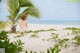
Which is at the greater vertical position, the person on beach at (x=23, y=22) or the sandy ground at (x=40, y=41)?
the person on beach at (x=23, y=22)

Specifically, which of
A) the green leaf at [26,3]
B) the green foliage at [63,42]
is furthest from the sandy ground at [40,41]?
the green leaf at [26,3]

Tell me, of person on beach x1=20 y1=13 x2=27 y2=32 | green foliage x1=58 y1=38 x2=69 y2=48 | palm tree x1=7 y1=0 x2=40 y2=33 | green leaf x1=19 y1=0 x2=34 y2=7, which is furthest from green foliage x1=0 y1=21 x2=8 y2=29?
green foliage x1=58 y1=38 x2=69 y2=48

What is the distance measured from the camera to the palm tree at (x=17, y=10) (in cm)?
320

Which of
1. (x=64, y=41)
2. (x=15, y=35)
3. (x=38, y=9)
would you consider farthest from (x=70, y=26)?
(x=15, y=35)

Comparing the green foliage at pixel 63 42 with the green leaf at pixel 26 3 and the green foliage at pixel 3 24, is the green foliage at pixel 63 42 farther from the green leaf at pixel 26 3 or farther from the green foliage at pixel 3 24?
the green foliage at pixel 3 24

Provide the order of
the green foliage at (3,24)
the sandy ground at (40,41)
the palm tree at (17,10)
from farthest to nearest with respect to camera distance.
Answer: the palm tree at (17,10)
the green foliage at (3,24)
the sandy ground at (40,41)

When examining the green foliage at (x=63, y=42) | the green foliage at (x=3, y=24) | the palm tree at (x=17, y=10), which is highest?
the palm tree at (x=17, y=10)

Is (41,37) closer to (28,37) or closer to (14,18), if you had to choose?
(28,37)

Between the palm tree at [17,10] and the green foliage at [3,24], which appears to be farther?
the palm tree at [17,10]

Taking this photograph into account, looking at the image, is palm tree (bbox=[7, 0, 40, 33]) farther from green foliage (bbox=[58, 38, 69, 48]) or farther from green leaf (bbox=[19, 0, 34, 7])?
green foliage (bbox=[58, 38, 69, 48])

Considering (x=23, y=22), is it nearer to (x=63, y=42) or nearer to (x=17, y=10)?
(x=17, y=10)

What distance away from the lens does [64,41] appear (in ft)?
9.62

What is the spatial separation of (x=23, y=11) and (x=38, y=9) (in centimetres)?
20

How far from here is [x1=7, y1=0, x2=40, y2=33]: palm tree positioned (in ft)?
10.5
